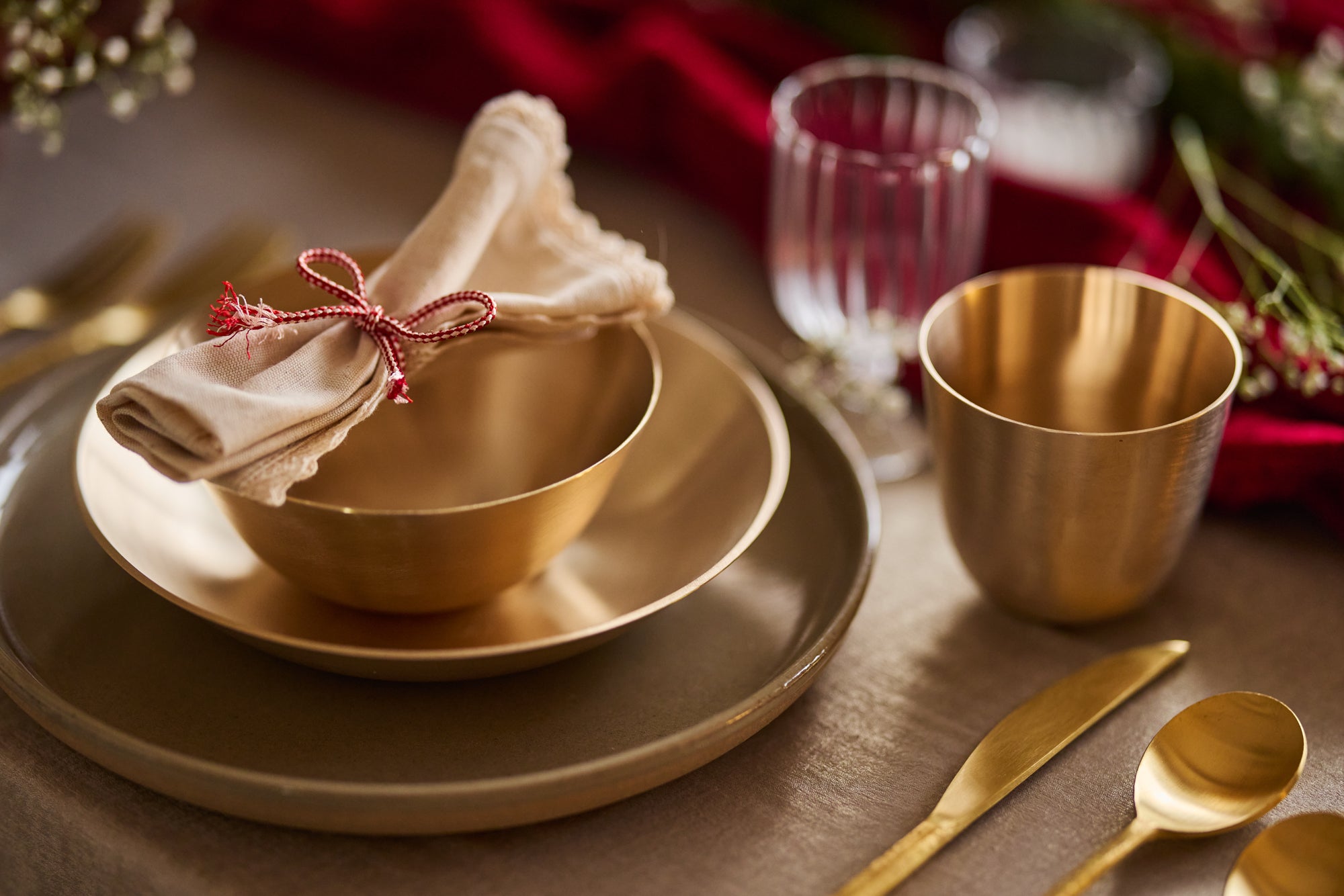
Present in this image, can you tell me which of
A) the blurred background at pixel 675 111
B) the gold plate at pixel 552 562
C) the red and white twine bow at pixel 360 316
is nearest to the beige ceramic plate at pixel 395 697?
the gold plate at pixel 552 562

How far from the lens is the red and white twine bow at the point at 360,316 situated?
433mm

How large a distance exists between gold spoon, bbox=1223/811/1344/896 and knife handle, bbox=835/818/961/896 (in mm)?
92

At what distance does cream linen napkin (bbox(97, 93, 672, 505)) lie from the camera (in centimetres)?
39

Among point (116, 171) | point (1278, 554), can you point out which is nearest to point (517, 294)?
point (1278, 554)

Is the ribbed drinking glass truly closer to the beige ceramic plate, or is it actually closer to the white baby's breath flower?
the beige ceramic plate

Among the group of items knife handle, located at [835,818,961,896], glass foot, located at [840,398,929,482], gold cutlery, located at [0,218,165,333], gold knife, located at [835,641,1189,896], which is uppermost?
gold cutlery, located at [0,218,165,333]

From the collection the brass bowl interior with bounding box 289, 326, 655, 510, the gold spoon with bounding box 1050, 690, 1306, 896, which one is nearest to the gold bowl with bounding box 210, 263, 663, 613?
the brass bowl interior with bounding box 289, 326, 655, 510

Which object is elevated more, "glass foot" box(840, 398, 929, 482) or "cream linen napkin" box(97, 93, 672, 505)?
"cream linen napkin" box(97, 93, 672, 505)

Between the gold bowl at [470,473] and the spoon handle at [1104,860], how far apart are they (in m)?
0.21

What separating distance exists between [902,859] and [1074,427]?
0.24 meters

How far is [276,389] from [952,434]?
0.26 meters

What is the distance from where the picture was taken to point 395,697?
45 centimetres

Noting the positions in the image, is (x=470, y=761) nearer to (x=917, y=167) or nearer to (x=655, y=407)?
(x=655, y=407)

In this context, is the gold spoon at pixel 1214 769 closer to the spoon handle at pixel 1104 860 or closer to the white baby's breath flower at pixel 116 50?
the spoon handle at pixel 1104 860
